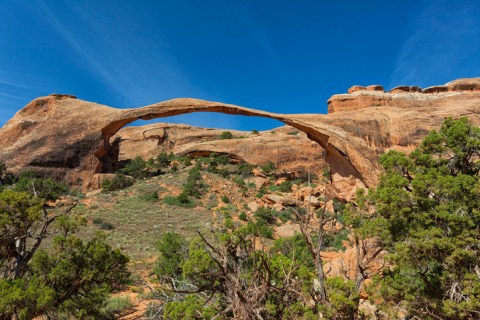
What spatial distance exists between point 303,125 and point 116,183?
14.8m

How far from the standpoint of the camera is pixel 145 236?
1537 cm

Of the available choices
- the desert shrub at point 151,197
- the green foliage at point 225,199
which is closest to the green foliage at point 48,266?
the desert shrub at point 151,197

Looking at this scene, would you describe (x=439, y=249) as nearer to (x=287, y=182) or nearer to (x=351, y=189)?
(x=351, y=189)

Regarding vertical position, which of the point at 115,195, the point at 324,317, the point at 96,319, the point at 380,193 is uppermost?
the point at 115,195

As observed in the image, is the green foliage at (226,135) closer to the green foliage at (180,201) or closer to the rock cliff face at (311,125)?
the rock cliff face at (311,125)

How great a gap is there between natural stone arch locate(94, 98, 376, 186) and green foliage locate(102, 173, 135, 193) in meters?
6.73

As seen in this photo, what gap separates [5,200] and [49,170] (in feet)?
56.8

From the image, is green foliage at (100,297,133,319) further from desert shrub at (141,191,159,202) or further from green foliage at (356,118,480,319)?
desert shrub at (141,191,159,202)

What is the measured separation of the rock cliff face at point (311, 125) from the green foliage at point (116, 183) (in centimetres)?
114

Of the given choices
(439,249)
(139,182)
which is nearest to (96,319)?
(439,249)

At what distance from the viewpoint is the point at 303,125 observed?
Answer: 50.0ft

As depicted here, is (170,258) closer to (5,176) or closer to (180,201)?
(180,201)

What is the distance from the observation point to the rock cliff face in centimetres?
1386

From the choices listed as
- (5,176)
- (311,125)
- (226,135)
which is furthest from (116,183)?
(226,135)
